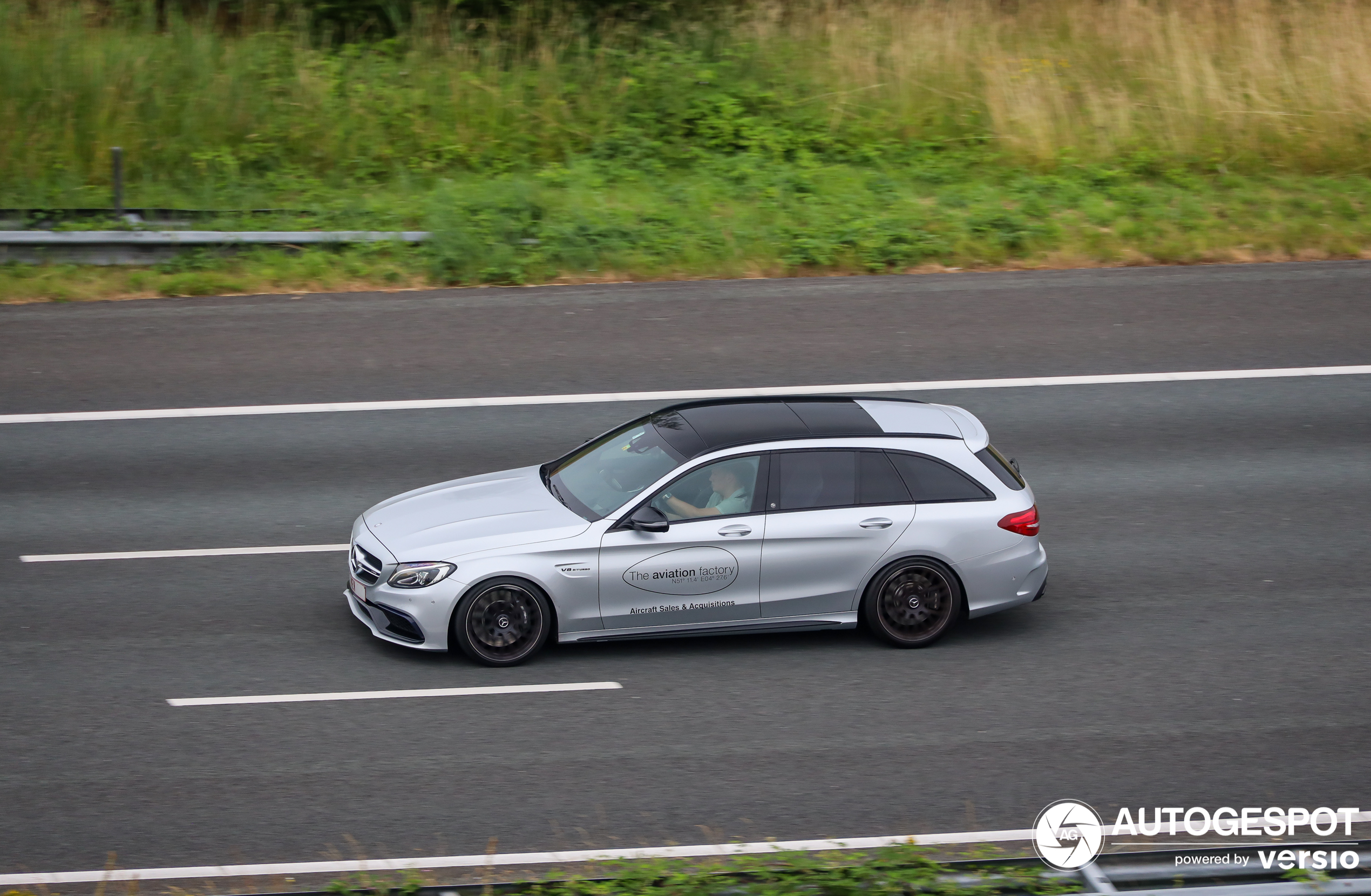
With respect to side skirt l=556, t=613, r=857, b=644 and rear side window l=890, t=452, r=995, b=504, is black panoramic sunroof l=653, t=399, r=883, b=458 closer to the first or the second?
rear side window l=890, t=452, r=995, b=504

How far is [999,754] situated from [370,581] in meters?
4.14

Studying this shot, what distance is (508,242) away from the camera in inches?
666

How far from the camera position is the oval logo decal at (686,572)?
29.6 ft

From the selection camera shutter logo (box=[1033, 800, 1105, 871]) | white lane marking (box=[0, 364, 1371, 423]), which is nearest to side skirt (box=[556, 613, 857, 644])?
camera shutter logo (box=[1033, 800, 1105, 871])

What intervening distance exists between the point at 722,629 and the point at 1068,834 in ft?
9.63

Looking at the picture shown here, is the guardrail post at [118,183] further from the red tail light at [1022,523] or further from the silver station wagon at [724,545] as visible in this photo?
the red tail light at [1022,523]

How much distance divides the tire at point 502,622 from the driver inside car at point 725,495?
1.07 m

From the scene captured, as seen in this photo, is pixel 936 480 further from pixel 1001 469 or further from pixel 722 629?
pixel 722 629

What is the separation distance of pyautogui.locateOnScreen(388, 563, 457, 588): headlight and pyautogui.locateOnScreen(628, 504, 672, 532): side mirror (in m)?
1.19

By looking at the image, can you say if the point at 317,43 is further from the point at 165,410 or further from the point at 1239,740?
the point at 1239,740

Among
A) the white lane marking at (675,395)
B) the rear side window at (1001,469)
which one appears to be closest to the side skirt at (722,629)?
the rear side window at (1001,469)

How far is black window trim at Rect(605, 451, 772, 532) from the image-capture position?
9.07 metres

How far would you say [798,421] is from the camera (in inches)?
380

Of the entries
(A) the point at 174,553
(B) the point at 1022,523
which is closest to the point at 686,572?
(B) the point at 1022,523
